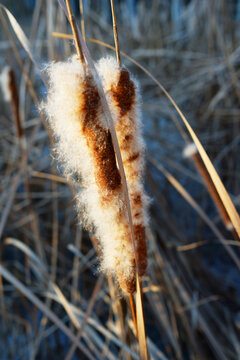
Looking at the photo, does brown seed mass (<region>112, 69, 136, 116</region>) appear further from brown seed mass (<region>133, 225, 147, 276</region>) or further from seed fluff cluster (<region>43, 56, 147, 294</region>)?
brown seed mass (<region>133, 225, 147, 276</region>)

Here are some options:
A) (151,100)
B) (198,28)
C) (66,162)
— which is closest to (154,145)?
(151,100)

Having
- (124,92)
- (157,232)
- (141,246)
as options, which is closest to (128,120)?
A: (124,92)

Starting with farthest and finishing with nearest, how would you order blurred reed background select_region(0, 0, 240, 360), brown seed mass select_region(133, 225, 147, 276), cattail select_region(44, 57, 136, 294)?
blurred reed background select_region(0, 0, 240, 360), brown seed mass select_region(133, 225, 147, 276), cattail select_region(44, 57, 136, 294)

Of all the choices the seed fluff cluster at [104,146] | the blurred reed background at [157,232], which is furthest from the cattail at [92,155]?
the blurred reed background at [157,232]

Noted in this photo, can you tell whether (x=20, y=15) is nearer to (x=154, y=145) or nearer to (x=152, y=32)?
(x=152, y=32)

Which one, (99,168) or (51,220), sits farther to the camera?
(51,220)

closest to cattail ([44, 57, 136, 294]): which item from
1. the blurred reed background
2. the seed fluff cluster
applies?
the seed fluff cluster

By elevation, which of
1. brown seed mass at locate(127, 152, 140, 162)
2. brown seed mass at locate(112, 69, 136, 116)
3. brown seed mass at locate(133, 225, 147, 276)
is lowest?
brown seed mass at locate(133, 225, 147, 276)
